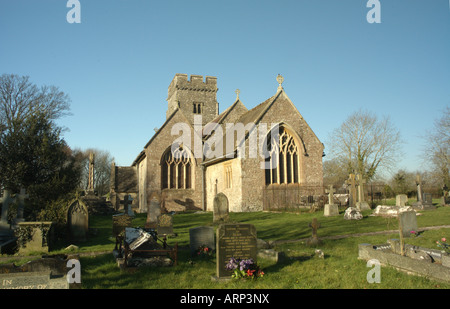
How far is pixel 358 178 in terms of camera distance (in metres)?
19.7

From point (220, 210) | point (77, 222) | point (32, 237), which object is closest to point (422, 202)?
point (220, 210)

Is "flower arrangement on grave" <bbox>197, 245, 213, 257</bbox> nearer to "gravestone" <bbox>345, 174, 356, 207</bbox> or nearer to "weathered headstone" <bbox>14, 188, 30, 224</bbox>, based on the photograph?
"weathered headstone" <bbox>14, 188, 30, 224</bbox>

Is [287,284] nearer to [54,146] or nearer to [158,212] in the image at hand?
[158,212]

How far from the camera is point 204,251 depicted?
31.2 feet

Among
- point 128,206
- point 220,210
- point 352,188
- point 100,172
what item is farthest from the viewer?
point 100,172

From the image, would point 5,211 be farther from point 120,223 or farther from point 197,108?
point 197,108

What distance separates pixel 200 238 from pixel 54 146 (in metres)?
11.2

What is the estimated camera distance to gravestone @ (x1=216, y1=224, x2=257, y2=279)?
705 centimetres

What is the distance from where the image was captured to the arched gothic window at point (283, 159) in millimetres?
23656

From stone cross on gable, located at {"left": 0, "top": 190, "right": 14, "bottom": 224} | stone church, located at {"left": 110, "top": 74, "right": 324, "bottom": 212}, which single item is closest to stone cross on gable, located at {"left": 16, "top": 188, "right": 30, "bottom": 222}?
stone cross on gable, located at {"left": 0, "top": 190, "right": 14, "bottom": 224}

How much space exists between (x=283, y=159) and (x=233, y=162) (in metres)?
3.75

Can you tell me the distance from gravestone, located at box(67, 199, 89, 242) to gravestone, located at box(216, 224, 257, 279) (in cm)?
732

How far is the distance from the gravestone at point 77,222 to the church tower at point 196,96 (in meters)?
27.1

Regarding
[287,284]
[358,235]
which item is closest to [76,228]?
[287,284]
